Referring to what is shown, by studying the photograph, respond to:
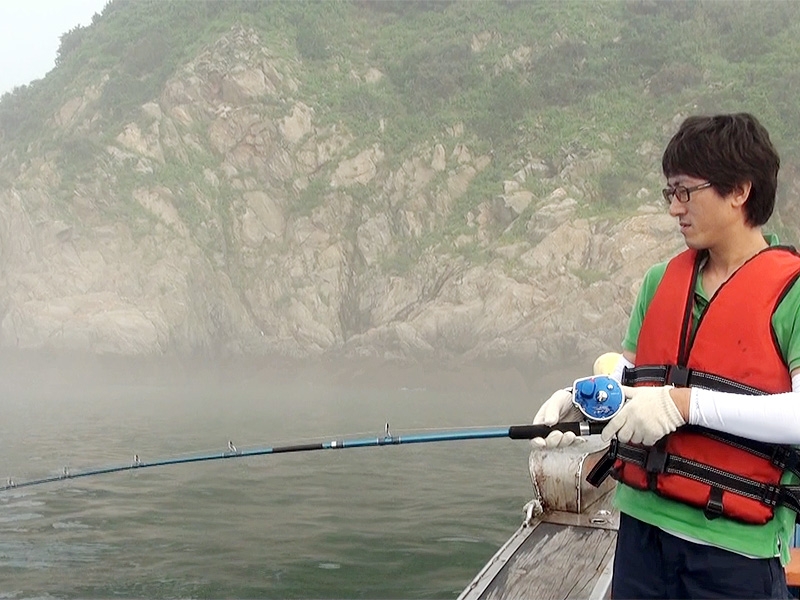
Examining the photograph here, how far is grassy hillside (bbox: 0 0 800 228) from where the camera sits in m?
41.6

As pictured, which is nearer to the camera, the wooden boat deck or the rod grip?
the rod grip

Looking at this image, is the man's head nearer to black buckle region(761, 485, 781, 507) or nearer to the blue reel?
the blue reel

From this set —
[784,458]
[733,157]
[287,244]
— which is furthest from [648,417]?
[287,244]

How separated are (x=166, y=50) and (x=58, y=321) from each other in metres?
24.3

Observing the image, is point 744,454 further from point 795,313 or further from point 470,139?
point 470,139

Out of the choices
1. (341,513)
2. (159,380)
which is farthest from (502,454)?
(159,380)

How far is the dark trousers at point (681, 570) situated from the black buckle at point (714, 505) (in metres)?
0.11

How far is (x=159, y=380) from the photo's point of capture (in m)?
38.5

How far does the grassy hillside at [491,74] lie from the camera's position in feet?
136

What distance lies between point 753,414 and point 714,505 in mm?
305

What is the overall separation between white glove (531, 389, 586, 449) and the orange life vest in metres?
0.23

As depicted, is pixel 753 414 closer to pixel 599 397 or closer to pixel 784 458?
pixel 784 458

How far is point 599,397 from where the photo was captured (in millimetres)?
2436

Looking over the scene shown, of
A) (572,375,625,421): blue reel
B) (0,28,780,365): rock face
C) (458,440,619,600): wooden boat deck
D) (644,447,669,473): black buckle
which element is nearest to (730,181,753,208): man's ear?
(572,375,625,421): blue reel
